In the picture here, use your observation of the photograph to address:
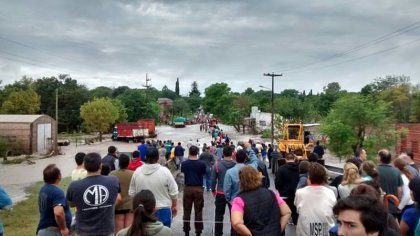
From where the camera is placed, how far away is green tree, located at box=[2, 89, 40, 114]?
230 feet

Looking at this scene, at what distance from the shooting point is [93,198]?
5184 millimetres

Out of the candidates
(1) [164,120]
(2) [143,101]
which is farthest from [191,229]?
(1) [164,120]

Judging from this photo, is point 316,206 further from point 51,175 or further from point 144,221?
point 51,175

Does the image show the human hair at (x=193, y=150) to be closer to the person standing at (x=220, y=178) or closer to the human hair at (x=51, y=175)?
the person standing at (x=220, y=178)

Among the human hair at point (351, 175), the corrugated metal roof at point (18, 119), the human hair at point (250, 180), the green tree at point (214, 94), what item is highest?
the green tree at point (214, 94)

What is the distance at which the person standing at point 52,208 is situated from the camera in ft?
17.0

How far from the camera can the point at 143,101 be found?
79.2 m

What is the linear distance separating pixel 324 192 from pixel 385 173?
2095 mm

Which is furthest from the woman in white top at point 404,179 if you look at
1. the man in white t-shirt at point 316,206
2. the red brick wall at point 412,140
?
the red brick wall at point 412,140

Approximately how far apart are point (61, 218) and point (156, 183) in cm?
157

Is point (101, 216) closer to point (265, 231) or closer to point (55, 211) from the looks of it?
point (55, 211)

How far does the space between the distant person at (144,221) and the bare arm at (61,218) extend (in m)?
1.81

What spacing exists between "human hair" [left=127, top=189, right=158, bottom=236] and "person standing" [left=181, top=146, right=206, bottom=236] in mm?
4773

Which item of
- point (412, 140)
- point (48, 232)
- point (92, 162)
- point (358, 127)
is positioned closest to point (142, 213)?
point (92, 162)
